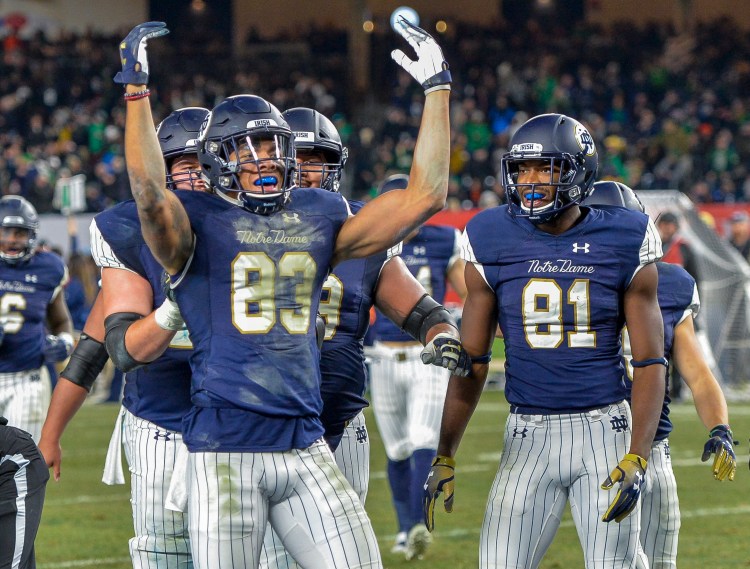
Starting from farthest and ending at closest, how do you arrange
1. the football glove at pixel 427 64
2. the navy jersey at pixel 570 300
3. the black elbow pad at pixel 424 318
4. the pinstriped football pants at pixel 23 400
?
1. the pinstriped football pants at pixel 23 400
2. the black elbow pad at pixel 424 318
3. the navy jersey at pixel 570 300
4. the football glove at pixel 427 64

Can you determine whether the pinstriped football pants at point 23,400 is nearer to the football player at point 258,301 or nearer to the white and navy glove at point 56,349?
the white and navy glove at point 56,349

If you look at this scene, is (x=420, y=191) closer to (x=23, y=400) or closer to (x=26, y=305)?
(x=23, y=400)

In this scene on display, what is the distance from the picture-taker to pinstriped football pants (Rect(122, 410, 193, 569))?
4.23m

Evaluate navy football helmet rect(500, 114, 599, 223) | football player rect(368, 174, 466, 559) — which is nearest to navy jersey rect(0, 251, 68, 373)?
football player rect(368, 174, 466, 559)

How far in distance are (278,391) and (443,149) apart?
0.82 metres

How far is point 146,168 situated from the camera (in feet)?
10.9

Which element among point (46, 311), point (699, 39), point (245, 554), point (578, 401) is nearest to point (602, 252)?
point (578, 401)

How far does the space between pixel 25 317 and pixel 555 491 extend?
483cm

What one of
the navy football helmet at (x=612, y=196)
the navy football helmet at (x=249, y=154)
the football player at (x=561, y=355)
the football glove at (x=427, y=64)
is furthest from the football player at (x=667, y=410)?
the navy football helmet at (x=249, y=154)

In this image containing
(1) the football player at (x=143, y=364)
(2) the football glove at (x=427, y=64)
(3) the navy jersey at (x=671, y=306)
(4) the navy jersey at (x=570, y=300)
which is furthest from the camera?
(3) the navy jersey at (x=671, y=306)

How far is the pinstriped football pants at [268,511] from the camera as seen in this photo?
343 centimetres

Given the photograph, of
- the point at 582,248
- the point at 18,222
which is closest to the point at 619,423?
the point at 582,248

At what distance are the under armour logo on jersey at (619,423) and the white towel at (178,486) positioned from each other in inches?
54.7

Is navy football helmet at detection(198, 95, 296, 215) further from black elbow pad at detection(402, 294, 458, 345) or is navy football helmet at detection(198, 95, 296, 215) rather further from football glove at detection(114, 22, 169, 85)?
black elbow pad at detection(402, 294, 458, 345)
